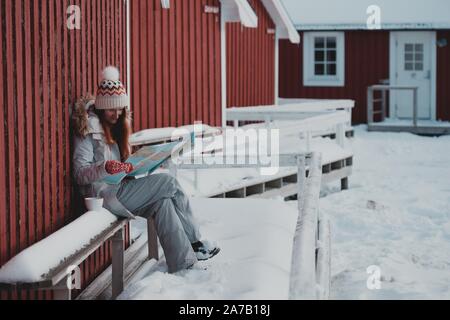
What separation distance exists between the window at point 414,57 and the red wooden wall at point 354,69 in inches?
22.8

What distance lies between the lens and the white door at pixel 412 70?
83.5ft

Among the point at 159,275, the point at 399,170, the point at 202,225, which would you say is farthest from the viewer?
the point at 399,170

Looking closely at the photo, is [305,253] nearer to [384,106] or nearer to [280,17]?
[280,17]

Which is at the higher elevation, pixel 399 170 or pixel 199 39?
pixel 199 39

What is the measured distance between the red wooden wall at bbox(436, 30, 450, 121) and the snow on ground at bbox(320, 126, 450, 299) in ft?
24.1

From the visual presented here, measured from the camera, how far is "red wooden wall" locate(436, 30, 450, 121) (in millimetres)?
25266

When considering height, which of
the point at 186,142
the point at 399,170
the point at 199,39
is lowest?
the point at 399,170

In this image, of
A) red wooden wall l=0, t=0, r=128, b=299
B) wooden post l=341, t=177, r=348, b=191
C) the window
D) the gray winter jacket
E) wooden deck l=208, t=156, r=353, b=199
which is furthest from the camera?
the window

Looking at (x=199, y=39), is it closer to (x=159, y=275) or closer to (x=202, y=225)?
(x=202, y=225)

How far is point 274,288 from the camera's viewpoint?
497 centimetres

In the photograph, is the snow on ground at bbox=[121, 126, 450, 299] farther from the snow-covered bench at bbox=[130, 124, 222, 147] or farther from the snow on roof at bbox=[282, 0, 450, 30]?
the snow on roof at bbox=[282, 0, 450, 30]

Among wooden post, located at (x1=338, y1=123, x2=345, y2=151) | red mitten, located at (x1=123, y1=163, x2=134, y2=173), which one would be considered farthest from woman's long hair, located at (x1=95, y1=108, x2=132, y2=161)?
wooden post, located at (x1=338, y1=123, x2=345, y2=151)
